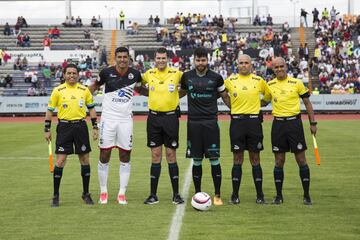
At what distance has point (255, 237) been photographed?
8.66 metres

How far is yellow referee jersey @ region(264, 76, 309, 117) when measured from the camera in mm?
11227

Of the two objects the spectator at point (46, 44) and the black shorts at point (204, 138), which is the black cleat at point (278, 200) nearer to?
the black shorts at point (204, 138)

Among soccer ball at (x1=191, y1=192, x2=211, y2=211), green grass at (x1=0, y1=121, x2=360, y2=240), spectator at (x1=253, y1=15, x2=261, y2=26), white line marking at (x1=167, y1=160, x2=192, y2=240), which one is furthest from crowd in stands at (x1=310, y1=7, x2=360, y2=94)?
soccer ball at (x1=191, y1=192, x2=211, y2=211)

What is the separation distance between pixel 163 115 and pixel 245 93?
1316 millimetres

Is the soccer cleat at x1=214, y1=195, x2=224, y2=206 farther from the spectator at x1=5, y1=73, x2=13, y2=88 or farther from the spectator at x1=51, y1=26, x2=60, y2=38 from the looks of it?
the spectator at x1=51, y1=26, x2=60, y2=38

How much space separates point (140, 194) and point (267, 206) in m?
2.40

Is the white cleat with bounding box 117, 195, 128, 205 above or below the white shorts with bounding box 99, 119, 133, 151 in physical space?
below

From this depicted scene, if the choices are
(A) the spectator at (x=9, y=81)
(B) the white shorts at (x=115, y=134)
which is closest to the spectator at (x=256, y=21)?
(A) the spectator at (x=9, y=81)

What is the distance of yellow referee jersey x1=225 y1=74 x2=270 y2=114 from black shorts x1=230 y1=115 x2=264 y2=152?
140mm

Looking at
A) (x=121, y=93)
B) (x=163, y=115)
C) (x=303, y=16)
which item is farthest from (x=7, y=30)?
(x=163, y=115)

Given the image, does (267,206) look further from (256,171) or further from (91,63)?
(91,63)

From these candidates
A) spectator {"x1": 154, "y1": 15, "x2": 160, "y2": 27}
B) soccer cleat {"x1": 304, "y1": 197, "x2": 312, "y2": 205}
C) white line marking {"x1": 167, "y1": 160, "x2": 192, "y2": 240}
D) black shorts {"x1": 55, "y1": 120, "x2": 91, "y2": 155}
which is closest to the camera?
white line marking {"x1": 167, "y1": 160, "x2": 192, "y2": 240}

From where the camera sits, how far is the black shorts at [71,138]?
11.3 meters

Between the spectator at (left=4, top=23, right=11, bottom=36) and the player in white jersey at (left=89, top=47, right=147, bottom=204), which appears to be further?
the spectator at (left=4, top=23, right=11, bottom=36)
